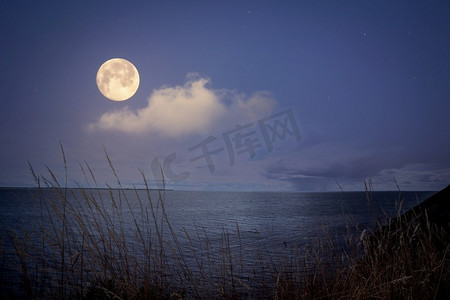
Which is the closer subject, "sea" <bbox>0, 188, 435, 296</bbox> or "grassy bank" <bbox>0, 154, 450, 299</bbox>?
"grassy bank" <bbox>0, 154, 450, 299</bbox>

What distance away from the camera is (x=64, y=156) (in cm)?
331

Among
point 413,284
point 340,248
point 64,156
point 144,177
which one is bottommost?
point 340,248

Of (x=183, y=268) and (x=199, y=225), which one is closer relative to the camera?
(x=183, y=268)

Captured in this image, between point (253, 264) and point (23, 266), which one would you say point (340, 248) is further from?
point (23, 266)

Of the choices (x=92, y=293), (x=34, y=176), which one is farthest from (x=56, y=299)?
(x=34, y=176)

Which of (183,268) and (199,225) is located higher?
(183,268)

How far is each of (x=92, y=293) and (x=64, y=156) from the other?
2157mm

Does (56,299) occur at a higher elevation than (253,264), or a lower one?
higher

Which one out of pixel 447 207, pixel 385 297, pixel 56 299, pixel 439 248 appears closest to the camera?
pixel 385 297

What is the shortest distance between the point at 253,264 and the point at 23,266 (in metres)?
9.71

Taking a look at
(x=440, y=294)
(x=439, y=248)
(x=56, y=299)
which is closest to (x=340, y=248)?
(x=439, y=248)

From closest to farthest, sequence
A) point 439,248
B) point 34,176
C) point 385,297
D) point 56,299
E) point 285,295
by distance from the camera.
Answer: point 385,297 < point 34,176 < point 285,295 < point 56,299 < point 439,248

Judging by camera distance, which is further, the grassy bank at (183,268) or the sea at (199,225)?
the sea at (199,225)

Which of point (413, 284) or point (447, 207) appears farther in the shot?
point (447, 207)
